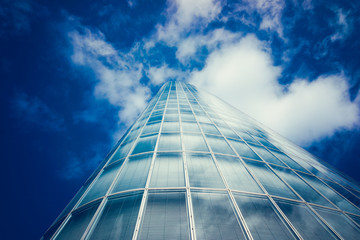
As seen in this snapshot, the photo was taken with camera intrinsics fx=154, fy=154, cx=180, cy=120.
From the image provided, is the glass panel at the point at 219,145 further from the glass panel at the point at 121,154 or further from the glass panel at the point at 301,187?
the glass panel at the point at 121,154

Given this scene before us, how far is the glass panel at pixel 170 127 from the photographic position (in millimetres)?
11291

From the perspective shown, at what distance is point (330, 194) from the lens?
7605 millimetres

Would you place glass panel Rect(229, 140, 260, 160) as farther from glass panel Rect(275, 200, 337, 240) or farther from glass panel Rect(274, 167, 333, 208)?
glass panel Rect(275, 200, 337, 240)

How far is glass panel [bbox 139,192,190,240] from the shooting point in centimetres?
440

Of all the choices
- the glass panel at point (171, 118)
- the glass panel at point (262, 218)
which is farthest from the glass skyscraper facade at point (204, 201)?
the glass panel at point (171, 118)

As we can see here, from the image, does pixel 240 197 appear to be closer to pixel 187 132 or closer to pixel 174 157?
pixel 174 157

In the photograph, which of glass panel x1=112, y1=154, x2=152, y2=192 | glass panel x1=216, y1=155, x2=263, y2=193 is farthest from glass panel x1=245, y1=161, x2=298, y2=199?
glass panel x1=112, y1=154, x2=152, y2=192

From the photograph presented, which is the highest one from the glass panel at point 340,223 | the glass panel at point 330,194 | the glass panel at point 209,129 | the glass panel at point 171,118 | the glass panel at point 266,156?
the glass panel at point 171,118

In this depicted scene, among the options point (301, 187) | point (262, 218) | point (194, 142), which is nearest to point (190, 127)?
point (194, 142)

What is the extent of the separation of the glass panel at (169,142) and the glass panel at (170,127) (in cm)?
69

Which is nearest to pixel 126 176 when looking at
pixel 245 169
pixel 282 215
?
pixel 245 169

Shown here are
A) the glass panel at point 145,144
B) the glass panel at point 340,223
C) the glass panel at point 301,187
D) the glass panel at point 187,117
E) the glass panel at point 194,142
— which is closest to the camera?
the glass panel at point 340,223

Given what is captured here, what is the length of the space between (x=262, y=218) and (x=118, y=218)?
4.71 metres

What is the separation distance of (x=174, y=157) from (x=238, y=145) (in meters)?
4.69
